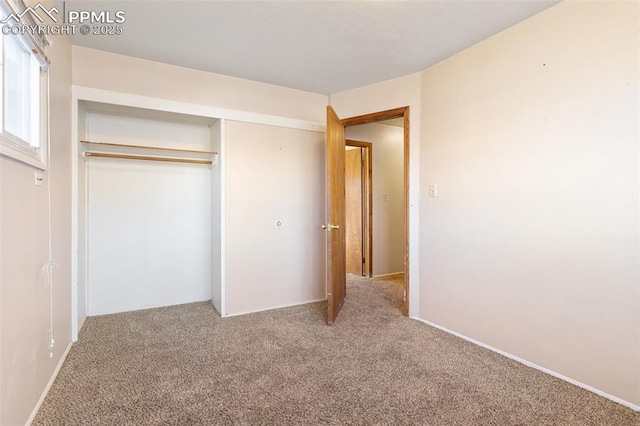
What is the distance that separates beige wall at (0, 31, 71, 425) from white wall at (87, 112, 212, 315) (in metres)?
0.78

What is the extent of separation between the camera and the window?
1348 millimetres

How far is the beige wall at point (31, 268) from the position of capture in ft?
4.38

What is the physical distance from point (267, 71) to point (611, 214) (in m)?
2.91

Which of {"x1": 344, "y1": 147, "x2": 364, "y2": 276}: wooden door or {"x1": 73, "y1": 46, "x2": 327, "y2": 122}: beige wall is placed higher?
{"x1": 73, "y1": 46, "x2": 327, "y2": 122}: beige wall

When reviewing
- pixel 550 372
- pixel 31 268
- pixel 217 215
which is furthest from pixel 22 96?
pixel 550 372

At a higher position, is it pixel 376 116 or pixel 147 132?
pixel 376 116

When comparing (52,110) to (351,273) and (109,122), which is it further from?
(351,273)

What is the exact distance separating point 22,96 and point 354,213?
4.15 metres

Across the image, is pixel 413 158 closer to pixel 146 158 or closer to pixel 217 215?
pixel 217 215

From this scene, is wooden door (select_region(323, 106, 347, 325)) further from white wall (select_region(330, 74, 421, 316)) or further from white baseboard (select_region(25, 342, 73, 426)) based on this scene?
white baseboard (select_region(25, 342, 73, 426))

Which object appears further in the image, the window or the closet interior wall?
the closet interior wall

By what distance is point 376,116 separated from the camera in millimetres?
3389

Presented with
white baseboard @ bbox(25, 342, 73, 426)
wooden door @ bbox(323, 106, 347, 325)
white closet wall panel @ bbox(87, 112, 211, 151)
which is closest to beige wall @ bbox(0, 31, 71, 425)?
white baseboard @ bbox(25, 342, 73, 426)

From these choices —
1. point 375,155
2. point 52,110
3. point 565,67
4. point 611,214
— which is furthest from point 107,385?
point 375,155
